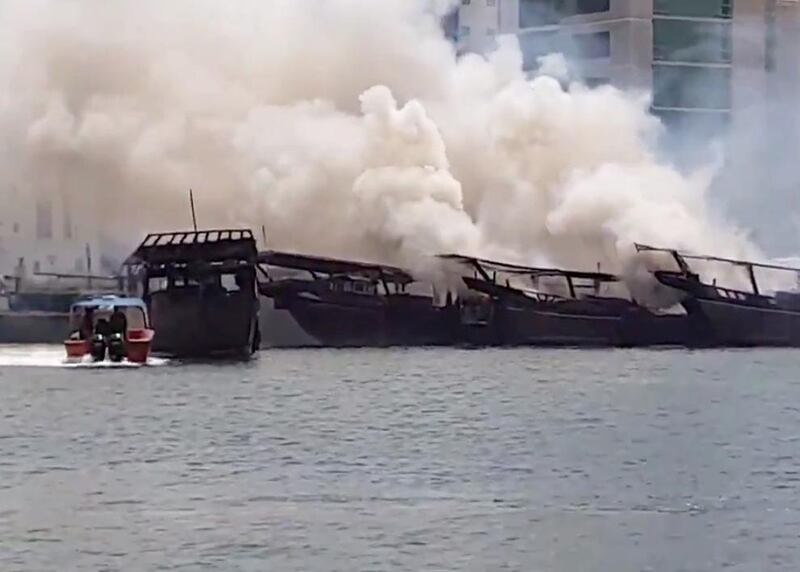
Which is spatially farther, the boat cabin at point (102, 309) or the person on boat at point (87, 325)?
the boat cabin at point (102, 309)

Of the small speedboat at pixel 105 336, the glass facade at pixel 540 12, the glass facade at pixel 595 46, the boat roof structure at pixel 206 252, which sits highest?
the glass facade at pixel 540 12

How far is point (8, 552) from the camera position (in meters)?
30.4

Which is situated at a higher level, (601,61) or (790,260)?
(601,61)

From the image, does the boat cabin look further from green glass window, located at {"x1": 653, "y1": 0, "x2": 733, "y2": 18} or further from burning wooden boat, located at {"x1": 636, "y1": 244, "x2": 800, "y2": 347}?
green glass window, located at {"x1": 653, "y1": 0, "x2": 733, "y2": 18}

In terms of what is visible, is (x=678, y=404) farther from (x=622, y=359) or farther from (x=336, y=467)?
(x=622, y=359)

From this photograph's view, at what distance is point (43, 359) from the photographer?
70562mm

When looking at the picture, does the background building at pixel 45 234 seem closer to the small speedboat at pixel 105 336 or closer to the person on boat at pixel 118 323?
the small speedboat at pixel 105 336

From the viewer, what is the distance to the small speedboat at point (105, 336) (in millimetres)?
65250

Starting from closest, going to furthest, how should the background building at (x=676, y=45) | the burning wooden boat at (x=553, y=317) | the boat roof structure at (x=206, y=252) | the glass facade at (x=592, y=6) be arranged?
1. the boat roof structure at (x=206, y=252)
2. the burning wooden boat at (x=553, y=317)
3. the background building at (x=676, y=45)
4. the glass facade at (x=592, y=6)

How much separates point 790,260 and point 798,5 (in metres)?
13.7

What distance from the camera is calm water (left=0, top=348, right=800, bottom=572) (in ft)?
99.8

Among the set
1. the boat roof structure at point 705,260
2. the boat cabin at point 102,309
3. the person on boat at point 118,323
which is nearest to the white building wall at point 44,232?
the boat cabin at point 102,309

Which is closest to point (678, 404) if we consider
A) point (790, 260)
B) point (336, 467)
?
point (336, 467)

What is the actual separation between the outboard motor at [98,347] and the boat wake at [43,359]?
253 mm
